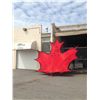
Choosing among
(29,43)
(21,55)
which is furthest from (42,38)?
(21,55)

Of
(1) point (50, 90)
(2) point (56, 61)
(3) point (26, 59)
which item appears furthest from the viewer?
(3) point (26, 59)

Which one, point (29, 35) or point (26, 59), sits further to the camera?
point (26, 59)

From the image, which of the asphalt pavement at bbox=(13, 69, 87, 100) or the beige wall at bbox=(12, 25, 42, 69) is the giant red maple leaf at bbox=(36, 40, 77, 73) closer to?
the asphalt pavement at bbox=(13, 69, 87, 100)

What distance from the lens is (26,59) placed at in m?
10.2

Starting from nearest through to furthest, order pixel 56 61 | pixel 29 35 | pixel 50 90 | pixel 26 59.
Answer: pixel 50 90 < pixel 56 61 < pixel 29 35 < pixel 26 59

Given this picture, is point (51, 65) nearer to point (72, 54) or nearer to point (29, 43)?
point (72, 54)

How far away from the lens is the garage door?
33.1 ft

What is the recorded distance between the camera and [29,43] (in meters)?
9.77

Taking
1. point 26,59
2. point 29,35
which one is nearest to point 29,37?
point 29,35

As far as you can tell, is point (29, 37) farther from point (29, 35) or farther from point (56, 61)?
point (56, 61)

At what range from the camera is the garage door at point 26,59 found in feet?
33.1

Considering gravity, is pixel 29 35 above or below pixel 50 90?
above

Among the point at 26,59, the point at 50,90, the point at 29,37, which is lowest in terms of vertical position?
the point at 50,90
